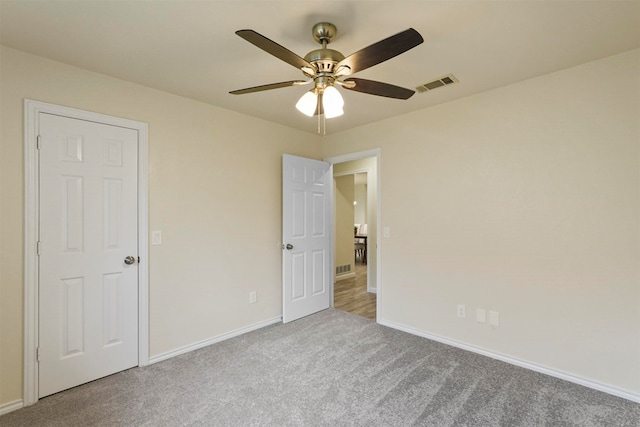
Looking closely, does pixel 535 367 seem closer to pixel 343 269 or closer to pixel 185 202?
pixel 185 202

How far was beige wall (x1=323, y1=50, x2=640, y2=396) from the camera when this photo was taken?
210 centimetres

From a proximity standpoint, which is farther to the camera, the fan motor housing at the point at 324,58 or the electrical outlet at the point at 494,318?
the electrical outlet at the point at 494,318

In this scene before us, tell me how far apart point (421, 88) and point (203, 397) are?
3033 millimetres

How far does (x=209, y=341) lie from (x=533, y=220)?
3.20 meters

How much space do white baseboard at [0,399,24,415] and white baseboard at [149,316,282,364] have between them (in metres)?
0.80

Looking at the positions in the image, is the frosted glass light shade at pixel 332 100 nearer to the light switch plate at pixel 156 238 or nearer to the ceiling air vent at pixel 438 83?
the ceiling air vent at pixel 438 83

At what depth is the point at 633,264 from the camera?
6.72 ft

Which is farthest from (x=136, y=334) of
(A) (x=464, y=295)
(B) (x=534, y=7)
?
(B) (x=534, y=7)

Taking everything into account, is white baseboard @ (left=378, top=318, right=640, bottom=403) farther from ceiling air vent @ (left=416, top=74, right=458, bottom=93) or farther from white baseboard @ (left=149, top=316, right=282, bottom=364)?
ceiling air vent @ (left=416, top=74, right=458, bottom=93)

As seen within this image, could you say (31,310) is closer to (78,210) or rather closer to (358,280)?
(78,210)

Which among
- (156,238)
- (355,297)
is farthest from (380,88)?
(355,297)

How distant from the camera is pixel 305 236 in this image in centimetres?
377

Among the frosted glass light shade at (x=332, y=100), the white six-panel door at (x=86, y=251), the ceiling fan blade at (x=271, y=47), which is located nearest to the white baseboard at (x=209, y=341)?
the white six-panel door at (x=86, y=251)

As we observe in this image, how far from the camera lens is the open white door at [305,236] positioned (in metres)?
3.56
